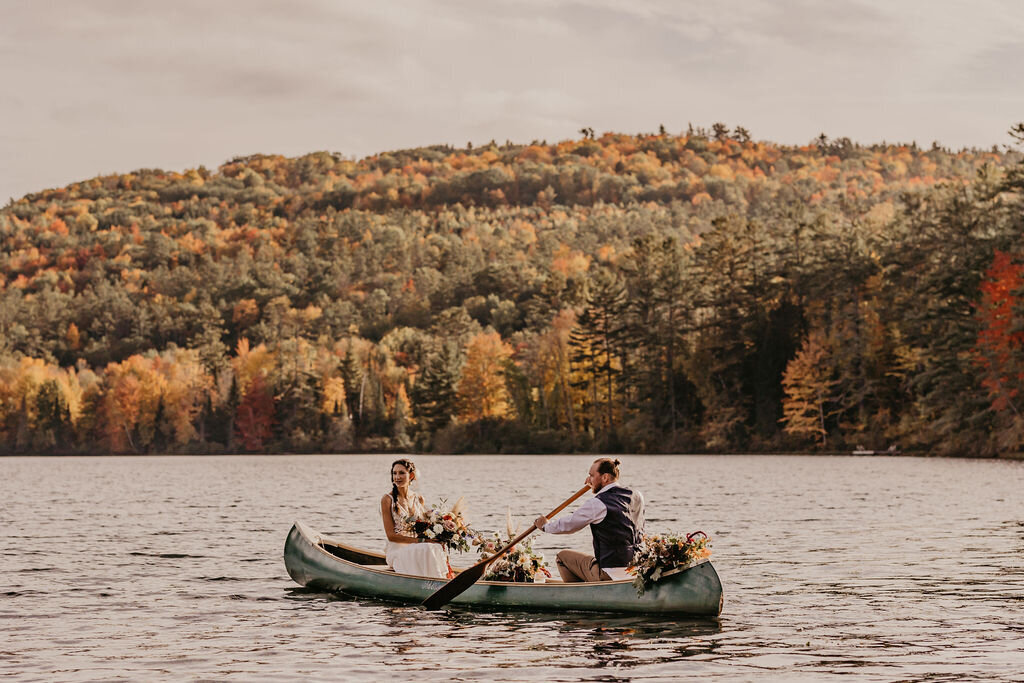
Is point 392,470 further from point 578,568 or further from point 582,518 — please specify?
point 582,518

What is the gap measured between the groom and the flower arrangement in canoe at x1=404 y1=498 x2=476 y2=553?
251cm

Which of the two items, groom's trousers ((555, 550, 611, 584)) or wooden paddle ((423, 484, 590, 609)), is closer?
groom's trousers ((555, 550, 611, 584))

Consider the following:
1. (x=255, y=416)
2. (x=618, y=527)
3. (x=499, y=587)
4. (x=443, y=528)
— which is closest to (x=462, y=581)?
(x=499, y=587)

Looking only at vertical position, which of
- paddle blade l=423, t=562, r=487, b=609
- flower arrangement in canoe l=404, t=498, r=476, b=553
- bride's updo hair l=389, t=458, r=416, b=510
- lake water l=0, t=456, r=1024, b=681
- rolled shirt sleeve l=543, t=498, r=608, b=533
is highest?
bride's updo hair l=389, t=458, r=416, b=510

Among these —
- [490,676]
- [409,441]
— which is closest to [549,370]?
[409,441]

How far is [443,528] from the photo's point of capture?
2192 cm

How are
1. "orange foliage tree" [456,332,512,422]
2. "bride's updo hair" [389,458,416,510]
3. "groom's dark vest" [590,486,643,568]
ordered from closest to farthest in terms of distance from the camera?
"groom's dark vest" [590,486,643,568] < "bride's updo hair" [389,458,416,510] < "orange foliage tree" [456,332,512,422]

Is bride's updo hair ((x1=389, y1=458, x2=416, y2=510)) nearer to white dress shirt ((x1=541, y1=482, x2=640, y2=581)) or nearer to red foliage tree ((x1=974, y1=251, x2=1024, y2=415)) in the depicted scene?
white dress shirt ((x1=541, y1=482, x2=640, y2=581))

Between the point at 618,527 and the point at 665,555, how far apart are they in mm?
888

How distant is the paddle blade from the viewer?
20984 millimetres

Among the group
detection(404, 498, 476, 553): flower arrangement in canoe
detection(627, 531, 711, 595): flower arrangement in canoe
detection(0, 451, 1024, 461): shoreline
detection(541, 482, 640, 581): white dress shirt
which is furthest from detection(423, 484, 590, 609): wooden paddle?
detection(0, 451, 1024, 461): shoreline

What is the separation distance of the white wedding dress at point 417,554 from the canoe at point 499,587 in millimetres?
255

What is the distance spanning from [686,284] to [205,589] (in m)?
90.3

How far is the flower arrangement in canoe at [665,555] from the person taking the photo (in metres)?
18.8
